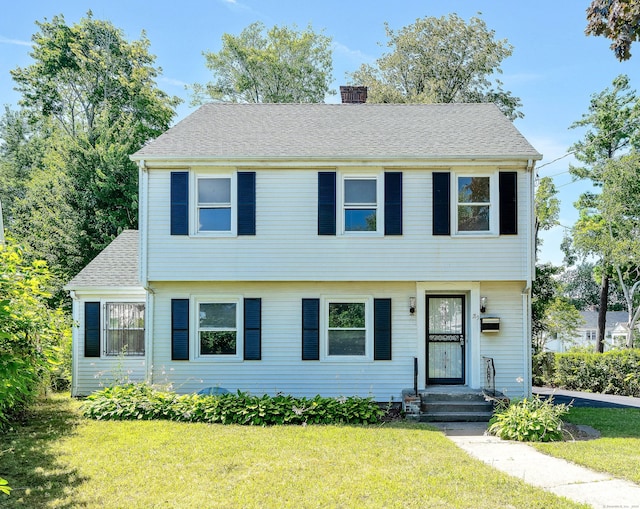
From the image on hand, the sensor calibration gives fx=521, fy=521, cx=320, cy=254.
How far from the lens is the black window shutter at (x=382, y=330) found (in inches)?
450

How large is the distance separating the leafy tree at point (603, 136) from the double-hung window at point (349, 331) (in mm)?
17793

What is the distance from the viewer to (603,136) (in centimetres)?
2642

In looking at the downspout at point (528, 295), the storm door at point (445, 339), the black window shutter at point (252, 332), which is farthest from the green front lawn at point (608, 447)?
the black window shutter at point (252, 332)

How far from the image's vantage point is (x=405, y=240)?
11.3 m

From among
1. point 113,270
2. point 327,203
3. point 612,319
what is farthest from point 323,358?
point 612,319

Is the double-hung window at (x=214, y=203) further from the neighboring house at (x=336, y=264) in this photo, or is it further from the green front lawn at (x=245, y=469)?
the green front lawn at (x=245, y=469)

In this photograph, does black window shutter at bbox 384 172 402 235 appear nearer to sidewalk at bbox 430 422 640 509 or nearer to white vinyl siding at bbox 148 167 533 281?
white vinyl siding at bbox 148 167 533 281

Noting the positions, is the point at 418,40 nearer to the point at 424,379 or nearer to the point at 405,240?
the point at 405,240

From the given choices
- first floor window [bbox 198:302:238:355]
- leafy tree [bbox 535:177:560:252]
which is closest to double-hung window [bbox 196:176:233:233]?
first floor window [bbox 198:302:238:355]

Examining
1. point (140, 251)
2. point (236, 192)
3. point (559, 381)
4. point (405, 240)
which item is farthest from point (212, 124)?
point (559, 381)

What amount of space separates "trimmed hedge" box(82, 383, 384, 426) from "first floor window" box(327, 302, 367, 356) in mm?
1557

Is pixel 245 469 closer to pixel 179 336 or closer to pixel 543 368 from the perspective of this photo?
pixel 179 336

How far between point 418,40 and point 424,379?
19.6m

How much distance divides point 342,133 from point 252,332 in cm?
521
